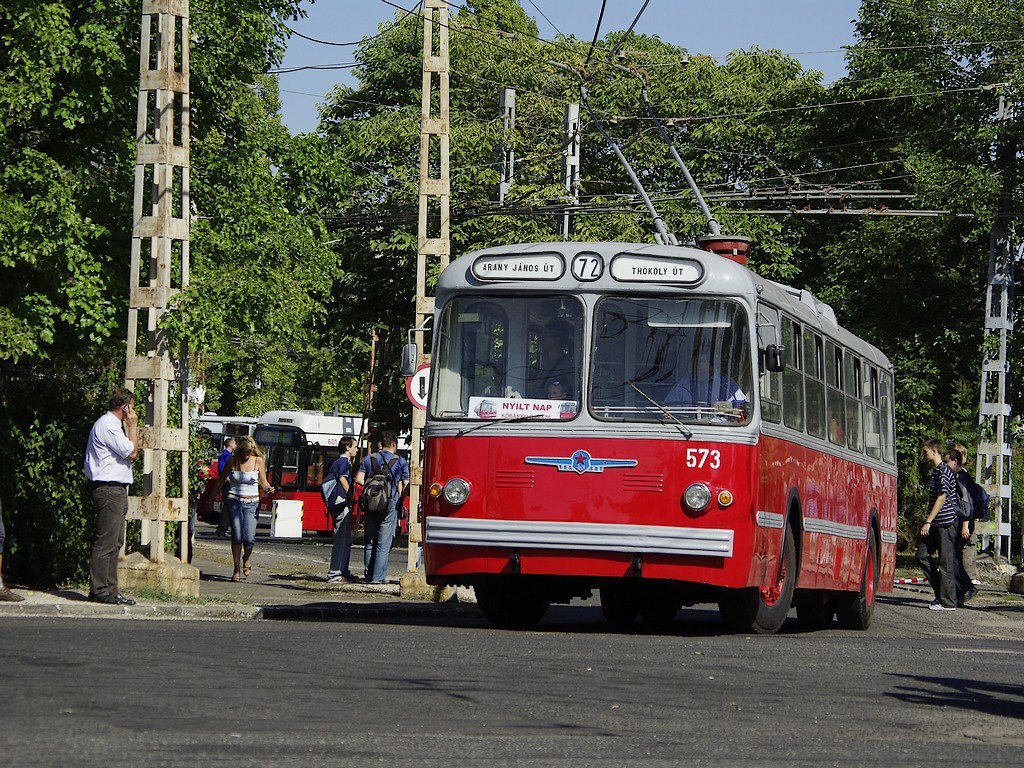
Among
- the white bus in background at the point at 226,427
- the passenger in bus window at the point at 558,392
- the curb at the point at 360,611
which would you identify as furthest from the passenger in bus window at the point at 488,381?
the white bus in background at the point at 226,427

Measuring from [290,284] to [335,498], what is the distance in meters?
9.38

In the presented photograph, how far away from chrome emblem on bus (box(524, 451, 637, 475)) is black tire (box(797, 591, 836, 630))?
15.9ft

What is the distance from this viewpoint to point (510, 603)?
51.1ft

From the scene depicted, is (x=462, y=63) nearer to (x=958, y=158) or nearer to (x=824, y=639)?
(x=958, y=158)

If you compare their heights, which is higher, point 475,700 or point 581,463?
point 581,463

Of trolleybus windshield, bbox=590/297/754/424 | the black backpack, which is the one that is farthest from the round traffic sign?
trolleybus windshield, bbox=590/297/754/424

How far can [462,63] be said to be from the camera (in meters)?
48.6

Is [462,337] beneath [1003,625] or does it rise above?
above

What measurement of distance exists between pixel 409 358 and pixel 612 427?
8.20 ft

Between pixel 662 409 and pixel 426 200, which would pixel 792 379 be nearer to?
pixel 662 409

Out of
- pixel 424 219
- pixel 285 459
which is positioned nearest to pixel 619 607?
pixel 424 219

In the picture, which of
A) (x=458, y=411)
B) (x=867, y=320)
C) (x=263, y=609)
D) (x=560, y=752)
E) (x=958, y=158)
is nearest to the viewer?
(x=560, y=752)

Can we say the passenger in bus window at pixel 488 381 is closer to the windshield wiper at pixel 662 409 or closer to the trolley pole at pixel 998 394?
Result: the windshield wiper at pixel 662 409

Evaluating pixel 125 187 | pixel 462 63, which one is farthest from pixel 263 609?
pixel 462 63
